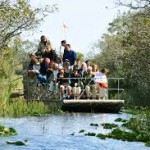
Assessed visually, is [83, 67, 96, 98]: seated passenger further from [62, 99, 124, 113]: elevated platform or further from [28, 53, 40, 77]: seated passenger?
[28, 53, 40, 77]: seated passenger

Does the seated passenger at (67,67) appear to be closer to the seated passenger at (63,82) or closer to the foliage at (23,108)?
the seated passenger at (63,82)

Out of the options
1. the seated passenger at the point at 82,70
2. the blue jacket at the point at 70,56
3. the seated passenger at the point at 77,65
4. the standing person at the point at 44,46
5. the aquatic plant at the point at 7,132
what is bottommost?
the aquatic plant at the point at 7,132

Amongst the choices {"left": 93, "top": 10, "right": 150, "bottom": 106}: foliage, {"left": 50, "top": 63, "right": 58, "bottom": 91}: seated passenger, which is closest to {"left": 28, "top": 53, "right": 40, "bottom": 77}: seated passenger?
Answer: {"left": 50, "top": 63, "right": 58, "bottom": 91}: seated passenger

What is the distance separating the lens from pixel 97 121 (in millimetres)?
23656

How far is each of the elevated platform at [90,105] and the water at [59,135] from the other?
230cm

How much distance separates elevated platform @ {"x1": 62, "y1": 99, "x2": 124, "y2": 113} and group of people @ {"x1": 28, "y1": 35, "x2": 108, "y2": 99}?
46cm

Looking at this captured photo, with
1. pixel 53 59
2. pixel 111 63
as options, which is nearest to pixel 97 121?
pixel 53 59

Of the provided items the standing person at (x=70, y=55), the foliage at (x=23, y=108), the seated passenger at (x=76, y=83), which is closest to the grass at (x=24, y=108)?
the foliage at (x=23, y=108)

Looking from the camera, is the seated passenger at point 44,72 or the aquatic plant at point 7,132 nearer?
the aquatic plant at point 7,132

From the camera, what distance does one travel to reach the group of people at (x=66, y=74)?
27.5 metres

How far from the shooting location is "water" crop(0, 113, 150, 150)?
54.0 ft

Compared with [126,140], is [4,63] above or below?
above

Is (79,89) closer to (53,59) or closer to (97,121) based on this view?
(53,59)

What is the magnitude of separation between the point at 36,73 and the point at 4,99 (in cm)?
490
